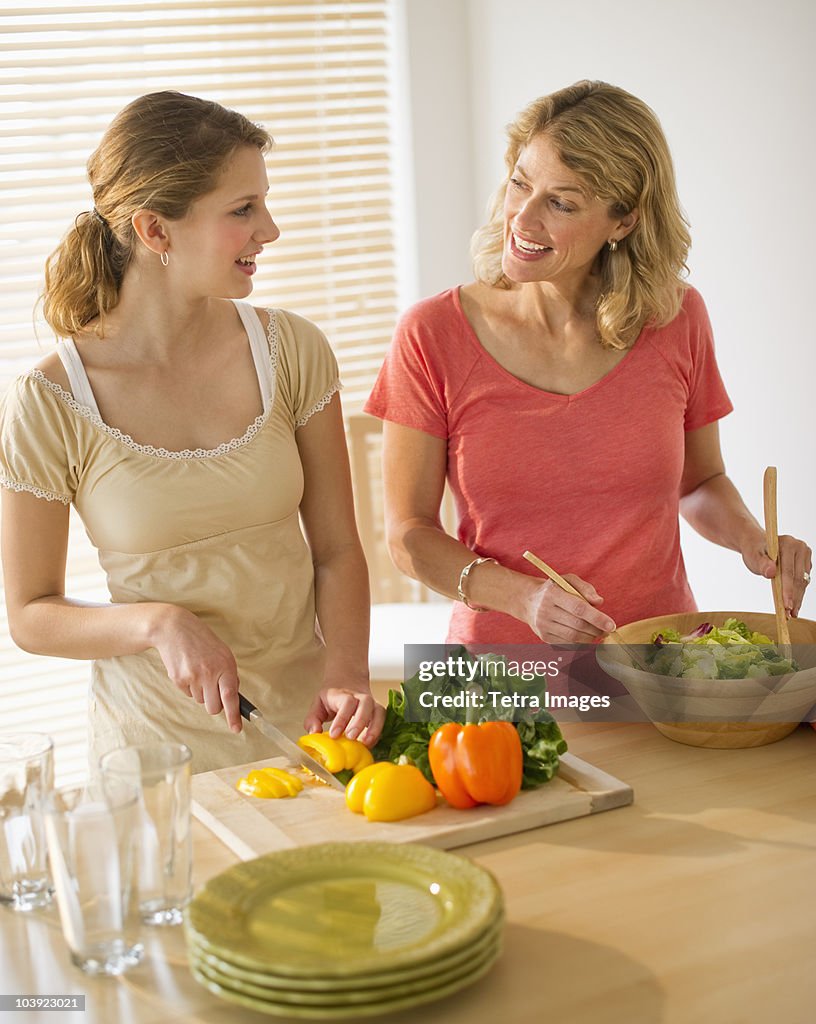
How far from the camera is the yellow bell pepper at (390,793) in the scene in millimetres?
1416

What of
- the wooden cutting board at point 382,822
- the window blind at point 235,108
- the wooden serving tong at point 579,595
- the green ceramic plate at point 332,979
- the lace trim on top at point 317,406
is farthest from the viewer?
the window blind at point 235,108

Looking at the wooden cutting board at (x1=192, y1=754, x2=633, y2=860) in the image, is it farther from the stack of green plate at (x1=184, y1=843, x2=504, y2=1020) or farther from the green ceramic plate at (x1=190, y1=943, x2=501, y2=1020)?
the green ceramic plate at (x1=190, y1=943, x2=501, y2=1020)

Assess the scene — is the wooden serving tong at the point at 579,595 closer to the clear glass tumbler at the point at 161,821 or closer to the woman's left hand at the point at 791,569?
the woman's left hand at the point at 791,569

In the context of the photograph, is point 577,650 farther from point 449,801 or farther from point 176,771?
point 176,771

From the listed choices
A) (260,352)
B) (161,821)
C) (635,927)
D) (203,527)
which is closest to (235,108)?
(260,352)

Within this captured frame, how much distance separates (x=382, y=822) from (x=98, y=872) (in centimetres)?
41

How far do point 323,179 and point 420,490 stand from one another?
2.05m

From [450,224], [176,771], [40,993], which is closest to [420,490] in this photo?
[176,771]

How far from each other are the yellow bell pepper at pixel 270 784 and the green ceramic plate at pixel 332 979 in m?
0.40

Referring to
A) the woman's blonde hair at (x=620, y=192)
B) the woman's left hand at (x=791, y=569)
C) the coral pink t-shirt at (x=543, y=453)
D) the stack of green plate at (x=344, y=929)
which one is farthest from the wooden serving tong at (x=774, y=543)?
the stack of green plate at (x=344, y=929)

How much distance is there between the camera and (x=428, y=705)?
1.57 meters

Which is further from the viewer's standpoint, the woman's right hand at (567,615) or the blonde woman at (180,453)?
the blonde woman at (180,453)

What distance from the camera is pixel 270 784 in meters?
1.51

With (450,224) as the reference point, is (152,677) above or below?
below
